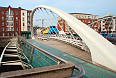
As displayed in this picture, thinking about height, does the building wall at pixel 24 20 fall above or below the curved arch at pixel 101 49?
above

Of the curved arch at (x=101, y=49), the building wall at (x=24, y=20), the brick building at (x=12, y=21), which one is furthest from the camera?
the building wall at (x=24, y=20)

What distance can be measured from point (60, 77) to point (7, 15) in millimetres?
45748

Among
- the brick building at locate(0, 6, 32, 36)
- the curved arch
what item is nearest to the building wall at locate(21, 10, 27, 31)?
the brick building at locate(0, 6, 32, 36)

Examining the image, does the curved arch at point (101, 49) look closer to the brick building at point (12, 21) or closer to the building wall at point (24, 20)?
the brick building at point (12, 21)

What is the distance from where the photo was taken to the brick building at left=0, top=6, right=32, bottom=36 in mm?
41219

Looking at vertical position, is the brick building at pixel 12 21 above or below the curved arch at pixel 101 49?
above

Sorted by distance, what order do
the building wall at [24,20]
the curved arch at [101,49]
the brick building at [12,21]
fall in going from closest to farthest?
the curved arch at [101,49]
the brick building at [12,21]
the building wall at [24,20]

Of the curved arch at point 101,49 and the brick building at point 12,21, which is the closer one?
the curved arch at point 101,49

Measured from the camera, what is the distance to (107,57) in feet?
14.1

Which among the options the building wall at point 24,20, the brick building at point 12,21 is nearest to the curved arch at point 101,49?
the brick building at point 12,21

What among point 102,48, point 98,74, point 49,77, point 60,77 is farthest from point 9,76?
point 102,48

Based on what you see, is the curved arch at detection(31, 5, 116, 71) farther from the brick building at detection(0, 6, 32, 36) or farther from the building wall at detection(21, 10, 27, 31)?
the building wall at detection(21, 10, 27, 31)

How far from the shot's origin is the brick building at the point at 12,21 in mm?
41219

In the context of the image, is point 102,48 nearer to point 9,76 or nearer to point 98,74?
point 98,74
